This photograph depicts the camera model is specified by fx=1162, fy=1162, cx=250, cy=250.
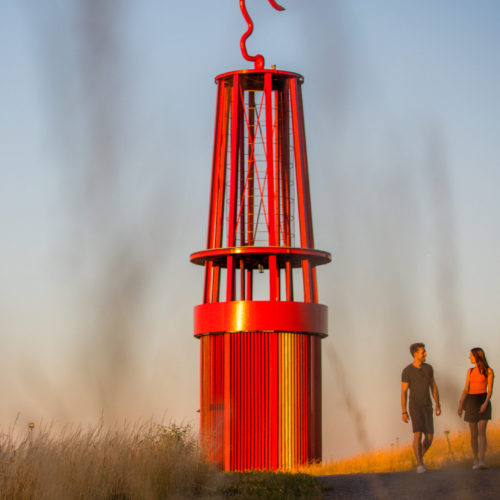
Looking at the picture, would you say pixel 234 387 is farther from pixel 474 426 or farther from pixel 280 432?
pixel 474 426

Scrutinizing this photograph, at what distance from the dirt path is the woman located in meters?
0.78

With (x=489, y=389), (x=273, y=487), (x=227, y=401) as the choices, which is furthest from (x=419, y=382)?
(x=227, y=401)

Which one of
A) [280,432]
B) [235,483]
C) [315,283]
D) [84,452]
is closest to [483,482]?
[235,483]

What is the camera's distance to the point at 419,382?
20.7 metres

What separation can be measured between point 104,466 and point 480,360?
22.4 ft

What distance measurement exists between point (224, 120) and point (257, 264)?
4538 mm

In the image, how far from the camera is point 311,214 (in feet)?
116

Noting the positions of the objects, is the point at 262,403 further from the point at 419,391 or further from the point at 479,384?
the point at 479,384

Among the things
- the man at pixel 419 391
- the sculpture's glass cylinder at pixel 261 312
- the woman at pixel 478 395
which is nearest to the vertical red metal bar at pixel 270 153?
the sculpture's glass cylinder at pixel 261 312

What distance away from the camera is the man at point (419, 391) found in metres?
20.7

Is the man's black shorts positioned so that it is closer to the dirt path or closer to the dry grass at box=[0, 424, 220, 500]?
the dirt path

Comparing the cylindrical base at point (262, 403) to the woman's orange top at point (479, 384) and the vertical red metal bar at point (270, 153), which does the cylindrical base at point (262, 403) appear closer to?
the vertical red metal bar at point (270, 153)

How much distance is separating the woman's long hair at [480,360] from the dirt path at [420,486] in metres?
1.79

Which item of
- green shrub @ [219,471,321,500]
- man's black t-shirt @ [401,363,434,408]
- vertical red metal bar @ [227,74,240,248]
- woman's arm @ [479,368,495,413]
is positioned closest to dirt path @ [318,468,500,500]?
green shrub @ [219,471,321,500]
